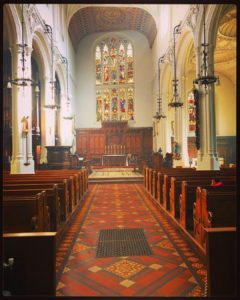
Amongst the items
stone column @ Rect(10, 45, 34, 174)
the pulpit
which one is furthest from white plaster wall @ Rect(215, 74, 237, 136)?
stone column @ Rect(10, 45, 34, 174)

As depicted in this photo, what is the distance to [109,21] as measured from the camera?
68.9ft

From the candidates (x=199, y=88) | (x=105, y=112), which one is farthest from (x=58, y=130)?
(x=199, y=88)

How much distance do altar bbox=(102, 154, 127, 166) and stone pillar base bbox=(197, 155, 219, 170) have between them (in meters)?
11.0

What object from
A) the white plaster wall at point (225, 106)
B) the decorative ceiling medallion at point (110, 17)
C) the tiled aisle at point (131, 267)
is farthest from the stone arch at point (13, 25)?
the white plaster wall at point (225, 106)

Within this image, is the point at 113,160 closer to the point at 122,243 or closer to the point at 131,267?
the point at 122,243

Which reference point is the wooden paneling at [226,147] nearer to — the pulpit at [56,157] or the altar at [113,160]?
the altar at [113,160]

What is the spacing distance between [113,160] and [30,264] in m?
18.8

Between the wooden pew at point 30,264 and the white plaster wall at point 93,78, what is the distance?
2054 cm

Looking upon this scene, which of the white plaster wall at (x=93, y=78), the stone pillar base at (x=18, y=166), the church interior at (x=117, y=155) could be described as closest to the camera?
the church interior at (x=117, y=155)

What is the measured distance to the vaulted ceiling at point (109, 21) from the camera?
63.3 ft

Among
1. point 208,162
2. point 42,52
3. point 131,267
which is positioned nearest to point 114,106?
point 42,52

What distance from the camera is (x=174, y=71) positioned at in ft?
46.0

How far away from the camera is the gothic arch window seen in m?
23.1

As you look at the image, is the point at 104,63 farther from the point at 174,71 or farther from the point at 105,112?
the point at 174,71
